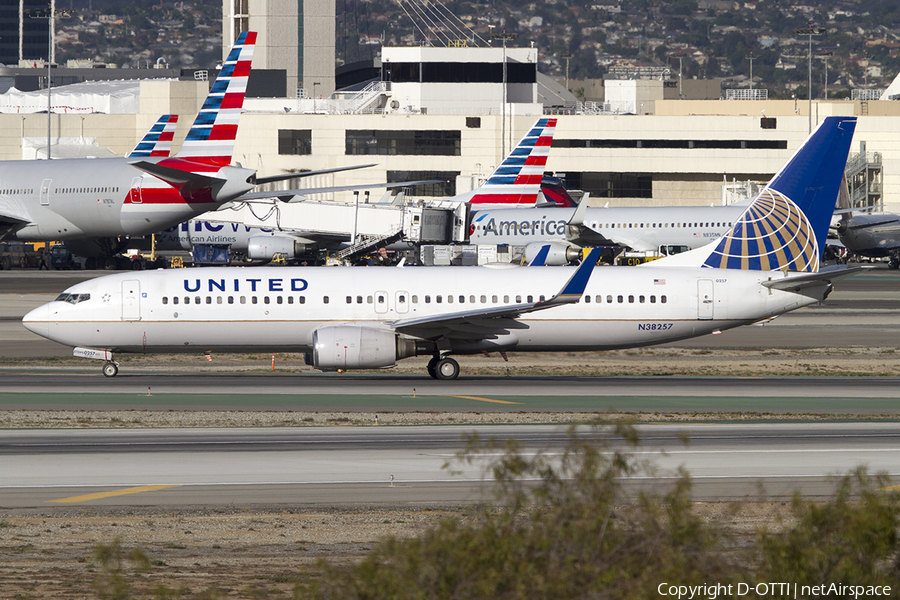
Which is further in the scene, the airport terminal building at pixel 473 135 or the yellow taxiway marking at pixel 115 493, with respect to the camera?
the airport terminal building at pixel 473 135

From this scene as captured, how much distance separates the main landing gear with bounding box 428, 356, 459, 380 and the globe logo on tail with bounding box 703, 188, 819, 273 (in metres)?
9.78

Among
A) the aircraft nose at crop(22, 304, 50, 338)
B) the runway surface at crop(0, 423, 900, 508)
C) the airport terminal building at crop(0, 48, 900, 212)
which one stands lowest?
the runway surface at crop(0, 423, 900, 508)

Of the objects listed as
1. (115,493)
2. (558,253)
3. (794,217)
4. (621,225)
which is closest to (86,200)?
(558,253)

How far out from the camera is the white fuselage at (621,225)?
7750 centimetres

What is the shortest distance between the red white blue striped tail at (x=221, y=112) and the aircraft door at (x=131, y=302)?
3339 cm

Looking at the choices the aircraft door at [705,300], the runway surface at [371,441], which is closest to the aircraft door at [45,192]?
the runway surface at [371,441]

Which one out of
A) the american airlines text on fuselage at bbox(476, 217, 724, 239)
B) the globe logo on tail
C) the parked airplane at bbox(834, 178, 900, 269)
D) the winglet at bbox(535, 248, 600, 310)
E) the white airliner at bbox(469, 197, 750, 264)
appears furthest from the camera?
the parked airplane at bbox(834, 178, 900, 269)

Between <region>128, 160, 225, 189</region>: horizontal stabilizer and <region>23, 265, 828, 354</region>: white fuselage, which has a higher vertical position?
<region>128, 160, 225, 189</region>: horizontal stabilizer

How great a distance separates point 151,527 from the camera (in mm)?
17656

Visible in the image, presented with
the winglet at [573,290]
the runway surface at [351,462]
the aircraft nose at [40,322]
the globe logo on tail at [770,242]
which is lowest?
the runway surface at [351,462]

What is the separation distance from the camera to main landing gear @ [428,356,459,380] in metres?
35.6

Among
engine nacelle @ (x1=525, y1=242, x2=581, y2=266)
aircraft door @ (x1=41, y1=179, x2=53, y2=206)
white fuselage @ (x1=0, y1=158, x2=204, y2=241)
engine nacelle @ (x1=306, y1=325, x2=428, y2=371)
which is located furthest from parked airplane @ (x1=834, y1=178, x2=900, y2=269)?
engine nacelle @ (x1=306, y1=325, x2=428, y2=371)

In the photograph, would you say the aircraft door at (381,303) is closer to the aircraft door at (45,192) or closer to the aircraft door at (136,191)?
the aircraft door at (136,191)

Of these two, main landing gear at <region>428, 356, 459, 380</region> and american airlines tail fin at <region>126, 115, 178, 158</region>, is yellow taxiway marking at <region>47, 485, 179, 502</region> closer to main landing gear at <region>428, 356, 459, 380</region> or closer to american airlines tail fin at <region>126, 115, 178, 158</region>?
main landing gear at <region>428, 356, 459, 380</region>
